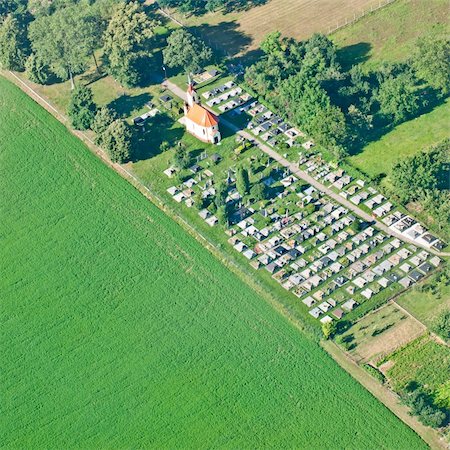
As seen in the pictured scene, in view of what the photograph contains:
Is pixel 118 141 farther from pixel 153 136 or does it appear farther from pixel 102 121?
pixel 153 136

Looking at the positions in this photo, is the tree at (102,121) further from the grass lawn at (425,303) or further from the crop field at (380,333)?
the grass lawn at (425,303)

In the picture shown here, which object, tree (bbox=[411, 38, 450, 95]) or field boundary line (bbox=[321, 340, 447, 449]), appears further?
tree (bbox=[411, 38, 450, 95])

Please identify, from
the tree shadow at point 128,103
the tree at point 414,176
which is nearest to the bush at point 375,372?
the tree at point 414,176

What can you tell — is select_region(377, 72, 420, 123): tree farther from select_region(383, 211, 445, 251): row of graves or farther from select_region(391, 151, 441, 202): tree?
select_region(383, 211, 445, 251): row of graves

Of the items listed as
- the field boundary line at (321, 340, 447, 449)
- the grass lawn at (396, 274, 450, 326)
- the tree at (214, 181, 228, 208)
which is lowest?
the field boundary line at (321, 340, 447, 449)

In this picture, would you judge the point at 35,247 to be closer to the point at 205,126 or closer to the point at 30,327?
the point at 30,327

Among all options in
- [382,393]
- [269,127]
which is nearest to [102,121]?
[269,127]

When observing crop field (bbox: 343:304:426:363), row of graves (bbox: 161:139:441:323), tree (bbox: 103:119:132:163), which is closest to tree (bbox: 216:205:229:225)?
row of graves (bbox: 161:139:441:323)
